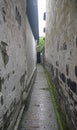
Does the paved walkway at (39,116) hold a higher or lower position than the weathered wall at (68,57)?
lower

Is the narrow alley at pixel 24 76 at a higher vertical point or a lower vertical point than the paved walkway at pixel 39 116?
higher

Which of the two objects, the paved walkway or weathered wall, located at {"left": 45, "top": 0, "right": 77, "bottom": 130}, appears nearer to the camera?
weathered wall, located at {"left": 45, "top": 0, "right": 77, "bottom": 130}

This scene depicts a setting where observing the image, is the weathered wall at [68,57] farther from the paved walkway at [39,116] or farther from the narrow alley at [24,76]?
the paved walkway at [39,116]

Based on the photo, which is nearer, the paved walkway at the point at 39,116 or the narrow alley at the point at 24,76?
the narrow alley at the point at 24,76

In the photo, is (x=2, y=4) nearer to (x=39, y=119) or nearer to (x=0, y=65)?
(x=0, y=65)

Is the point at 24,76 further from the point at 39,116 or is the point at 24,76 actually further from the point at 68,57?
the point at 68,57

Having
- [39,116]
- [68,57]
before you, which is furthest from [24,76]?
[68,57]

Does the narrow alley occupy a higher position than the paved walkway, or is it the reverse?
the narrow alley

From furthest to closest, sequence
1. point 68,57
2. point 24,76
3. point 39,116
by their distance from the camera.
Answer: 1. point 24,76
2. point 39,116
3. point 68,57

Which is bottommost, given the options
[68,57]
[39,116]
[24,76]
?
[39,116]

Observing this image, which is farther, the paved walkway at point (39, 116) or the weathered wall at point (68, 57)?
the paved walkway at point (39, 116)

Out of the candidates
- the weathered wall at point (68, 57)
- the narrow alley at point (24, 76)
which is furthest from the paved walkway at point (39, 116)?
the weathered wall at point (68, 57)

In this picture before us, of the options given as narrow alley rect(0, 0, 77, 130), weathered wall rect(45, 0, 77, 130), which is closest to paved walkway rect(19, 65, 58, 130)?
narrow alley rect(0, 0, 77, 130)

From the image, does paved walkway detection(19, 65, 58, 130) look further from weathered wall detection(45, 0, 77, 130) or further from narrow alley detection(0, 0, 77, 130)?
weathered wall detection(45, 0, 77, 130)
